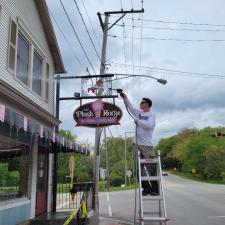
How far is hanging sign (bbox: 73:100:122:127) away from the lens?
14922 mm

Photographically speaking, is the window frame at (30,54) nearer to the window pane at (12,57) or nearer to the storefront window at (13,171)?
the window pane at (12,57)

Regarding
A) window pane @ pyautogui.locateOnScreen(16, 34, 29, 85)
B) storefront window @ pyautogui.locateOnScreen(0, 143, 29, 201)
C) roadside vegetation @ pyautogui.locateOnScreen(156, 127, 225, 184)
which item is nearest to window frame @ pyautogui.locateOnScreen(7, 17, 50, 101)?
window pane @ pyautogui.locateOnScreen(16, 34, 29, 85)

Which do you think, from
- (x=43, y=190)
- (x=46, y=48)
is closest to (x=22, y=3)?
(x=46, y=48)

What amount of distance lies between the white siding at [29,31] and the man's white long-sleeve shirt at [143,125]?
11.7ft

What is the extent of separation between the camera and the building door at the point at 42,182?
14578 millimetres

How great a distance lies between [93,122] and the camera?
1498 centimetres

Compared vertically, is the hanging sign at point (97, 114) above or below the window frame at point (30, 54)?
below

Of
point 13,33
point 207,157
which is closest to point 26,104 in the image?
point 13,33

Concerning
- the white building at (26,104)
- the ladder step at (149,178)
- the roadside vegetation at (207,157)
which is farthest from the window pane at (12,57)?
the roadside vegetation at (207,157)

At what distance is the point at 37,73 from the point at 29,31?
66.6 inches

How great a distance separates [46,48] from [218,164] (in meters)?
74.8

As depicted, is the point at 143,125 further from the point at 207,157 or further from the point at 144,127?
the point at 207,157

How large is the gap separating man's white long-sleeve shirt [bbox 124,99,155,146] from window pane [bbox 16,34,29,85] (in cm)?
427

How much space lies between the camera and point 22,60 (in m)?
12.9
